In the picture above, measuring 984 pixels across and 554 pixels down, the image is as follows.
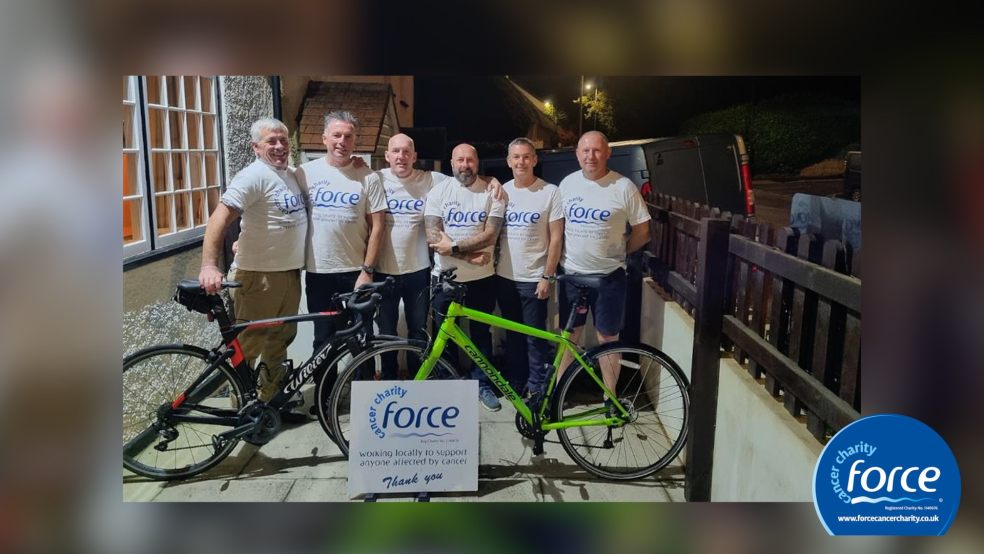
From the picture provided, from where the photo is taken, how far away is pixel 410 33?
2.90 meters

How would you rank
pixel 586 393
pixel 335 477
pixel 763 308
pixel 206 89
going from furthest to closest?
pixel 586 393, pixel 335 477, pixel 206 89, pixel 763 308

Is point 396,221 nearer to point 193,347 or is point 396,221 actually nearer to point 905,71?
point 193,347

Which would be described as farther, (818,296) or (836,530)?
(836,530)

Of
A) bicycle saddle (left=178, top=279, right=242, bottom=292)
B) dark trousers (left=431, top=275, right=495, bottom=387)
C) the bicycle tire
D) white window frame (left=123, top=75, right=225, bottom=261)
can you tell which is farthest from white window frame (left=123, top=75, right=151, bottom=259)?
dark trousers (left=431, top=275, right=495, bottom=387)

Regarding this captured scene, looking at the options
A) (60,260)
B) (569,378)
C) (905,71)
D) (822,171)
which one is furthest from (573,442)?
(60,260)

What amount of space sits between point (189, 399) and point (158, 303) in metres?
0.47

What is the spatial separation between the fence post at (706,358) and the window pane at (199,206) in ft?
7.17

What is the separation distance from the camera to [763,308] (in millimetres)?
2836

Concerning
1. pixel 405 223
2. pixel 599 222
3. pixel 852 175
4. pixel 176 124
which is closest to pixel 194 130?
pixel 176 124

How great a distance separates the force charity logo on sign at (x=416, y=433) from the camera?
2994mm

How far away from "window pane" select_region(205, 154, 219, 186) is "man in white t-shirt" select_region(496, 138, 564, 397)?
4.23 feet

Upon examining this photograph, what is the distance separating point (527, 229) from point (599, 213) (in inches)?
12.9

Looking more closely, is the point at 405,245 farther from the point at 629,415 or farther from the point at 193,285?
the point at 629,415

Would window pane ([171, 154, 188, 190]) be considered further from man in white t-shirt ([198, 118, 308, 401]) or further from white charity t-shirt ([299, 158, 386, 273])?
white charity t-shirt ([299, 158, 386, 273])
